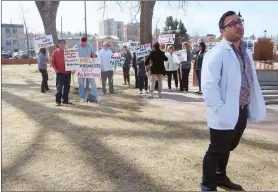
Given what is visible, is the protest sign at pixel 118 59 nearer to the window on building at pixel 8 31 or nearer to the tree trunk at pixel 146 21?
the tree trunk at pixel 146 21

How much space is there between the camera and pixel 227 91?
293 cm

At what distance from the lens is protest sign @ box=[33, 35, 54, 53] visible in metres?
13.9

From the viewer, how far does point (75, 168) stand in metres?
4.03

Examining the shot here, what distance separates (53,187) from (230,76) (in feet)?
7.41

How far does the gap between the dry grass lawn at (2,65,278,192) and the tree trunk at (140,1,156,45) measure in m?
5.41

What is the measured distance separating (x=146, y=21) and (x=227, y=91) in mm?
10066

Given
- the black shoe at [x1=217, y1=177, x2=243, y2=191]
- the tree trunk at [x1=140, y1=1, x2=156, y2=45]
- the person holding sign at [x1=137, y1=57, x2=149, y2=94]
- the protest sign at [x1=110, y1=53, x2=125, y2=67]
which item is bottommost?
the black shoe at [x1=217, y1=177, x2=243, y2=191]

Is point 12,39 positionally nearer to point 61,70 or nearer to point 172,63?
point 172,63

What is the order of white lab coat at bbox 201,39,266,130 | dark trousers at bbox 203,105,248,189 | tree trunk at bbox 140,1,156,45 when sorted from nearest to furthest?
white lab coat at bbox 201,39,266,130
dark trousers at bbox 203,105,248,189
tree trunk at bbox 140,1,156,45

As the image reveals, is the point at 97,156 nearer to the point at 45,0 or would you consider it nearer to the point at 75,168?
the point at 75,168

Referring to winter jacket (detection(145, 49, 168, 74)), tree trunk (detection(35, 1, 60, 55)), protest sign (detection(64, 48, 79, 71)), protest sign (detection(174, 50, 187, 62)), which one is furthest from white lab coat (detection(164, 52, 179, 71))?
tree trunk (detection(35, 1, 60, 55))

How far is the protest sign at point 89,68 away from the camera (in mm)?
8578

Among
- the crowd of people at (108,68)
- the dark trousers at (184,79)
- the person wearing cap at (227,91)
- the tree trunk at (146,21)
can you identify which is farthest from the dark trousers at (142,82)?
the person wearing cap at (227,91)

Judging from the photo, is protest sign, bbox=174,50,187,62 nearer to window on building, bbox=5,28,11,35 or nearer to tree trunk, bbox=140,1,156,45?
tree trunk, bbox=140,1,156,45
